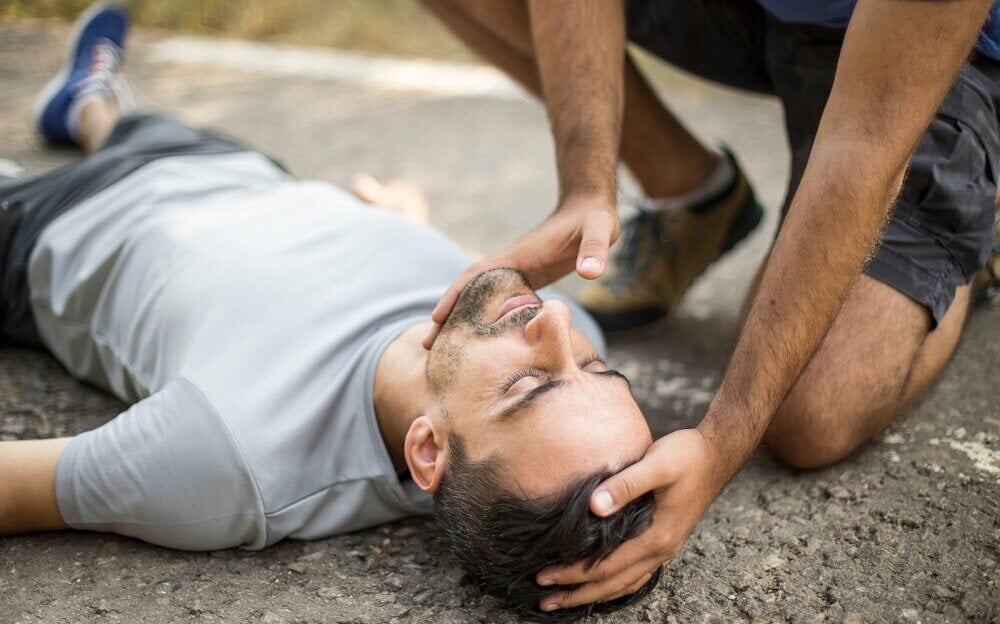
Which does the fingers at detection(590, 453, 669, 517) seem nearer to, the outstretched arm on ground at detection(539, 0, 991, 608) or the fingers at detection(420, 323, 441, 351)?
the outstretched arm on ground at detection(539, 0, 991, 608)

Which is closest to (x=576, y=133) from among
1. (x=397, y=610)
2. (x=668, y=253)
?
(x=668, y=253)

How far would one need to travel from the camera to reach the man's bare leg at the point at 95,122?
10.4ft

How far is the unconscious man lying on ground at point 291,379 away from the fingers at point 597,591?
4cm

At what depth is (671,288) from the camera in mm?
2625

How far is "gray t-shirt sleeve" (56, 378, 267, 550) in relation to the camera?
1642 mm

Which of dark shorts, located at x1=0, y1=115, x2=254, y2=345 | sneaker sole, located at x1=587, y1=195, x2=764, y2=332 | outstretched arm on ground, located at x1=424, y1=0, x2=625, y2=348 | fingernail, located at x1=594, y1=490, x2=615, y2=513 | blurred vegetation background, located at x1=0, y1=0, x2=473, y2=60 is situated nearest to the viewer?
fingernail, located at x1=594, y1=490, x2=615, y2=513

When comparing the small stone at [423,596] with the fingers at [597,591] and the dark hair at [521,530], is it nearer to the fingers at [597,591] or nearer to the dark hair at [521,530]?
the dark hair at [521,530]

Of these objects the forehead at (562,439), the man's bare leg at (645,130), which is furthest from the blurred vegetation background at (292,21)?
the forehead at (562,439)

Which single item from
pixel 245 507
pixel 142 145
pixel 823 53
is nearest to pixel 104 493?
pixel 245 507

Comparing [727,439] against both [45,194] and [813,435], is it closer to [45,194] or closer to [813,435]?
[813,435]

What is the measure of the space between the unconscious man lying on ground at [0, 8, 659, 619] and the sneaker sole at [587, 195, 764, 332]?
1.25ft

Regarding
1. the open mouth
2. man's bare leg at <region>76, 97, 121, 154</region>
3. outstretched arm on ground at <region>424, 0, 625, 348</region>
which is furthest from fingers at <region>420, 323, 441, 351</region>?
man's bare leg at <region>76, 97, 121, 154</region>

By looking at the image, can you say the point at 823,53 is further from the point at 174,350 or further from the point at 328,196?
the point at 174,350

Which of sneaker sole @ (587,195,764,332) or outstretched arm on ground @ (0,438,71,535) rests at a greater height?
outstretched arm on ground @ (0,438,71,535)
